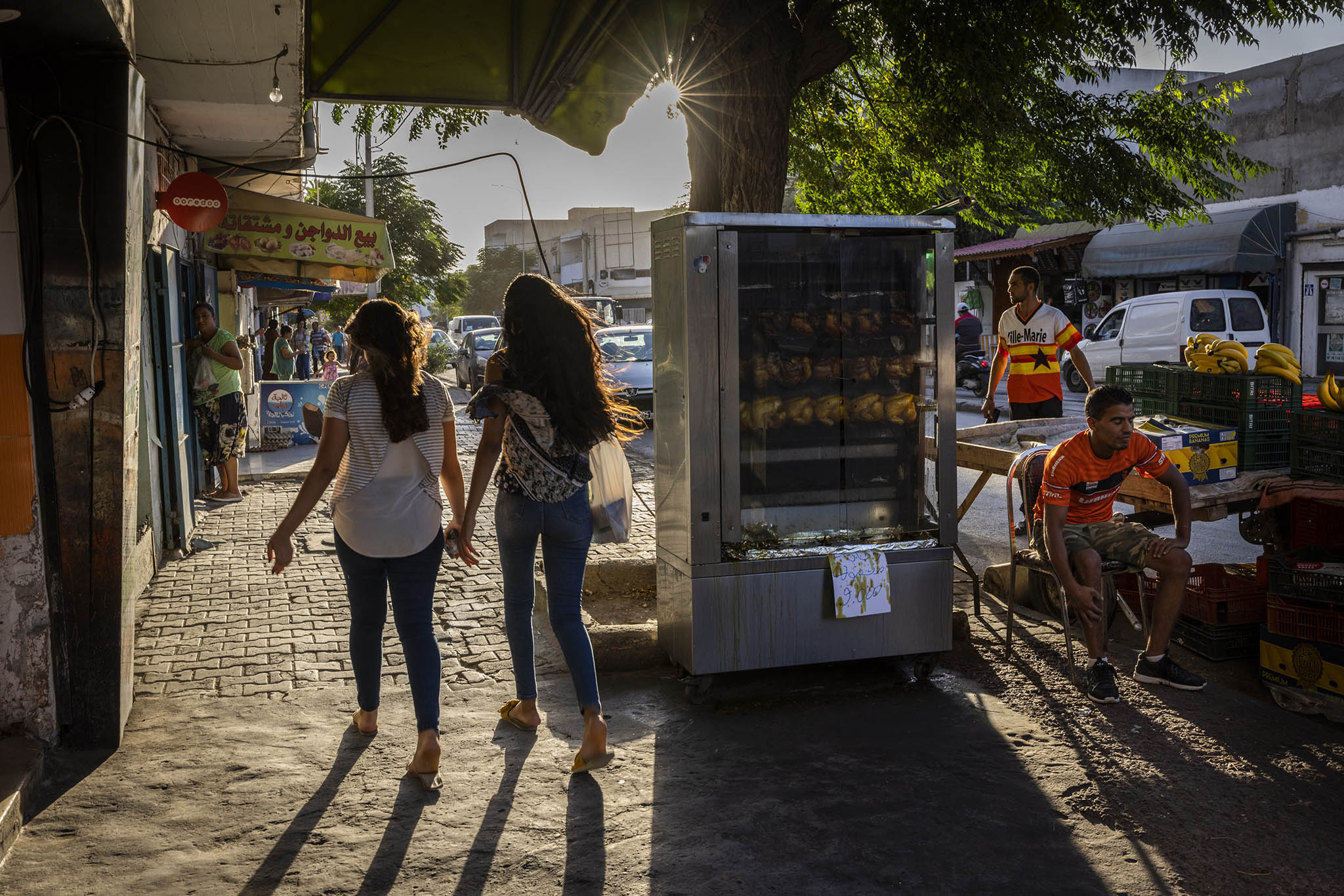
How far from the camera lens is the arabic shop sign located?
1113cm

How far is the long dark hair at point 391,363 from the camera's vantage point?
411 centimetres

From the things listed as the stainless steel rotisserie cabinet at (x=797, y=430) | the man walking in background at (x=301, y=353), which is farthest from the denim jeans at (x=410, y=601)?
the man walking in background at (x=301, y=353)

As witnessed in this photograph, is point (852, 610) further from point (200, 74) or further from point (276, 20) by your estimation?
point (200, 74)

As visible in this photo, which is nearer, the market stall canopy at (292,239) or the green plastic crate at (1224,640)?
the green plastic crate at (1224,640)

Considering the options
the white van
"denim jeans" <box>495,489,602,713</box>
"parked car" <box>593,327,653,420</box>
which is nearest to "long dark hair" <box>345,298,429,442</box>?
"denim jeans" <box>495,489,602,713</box>

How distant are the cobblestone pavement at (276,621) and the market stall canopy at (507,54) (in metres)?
3.17

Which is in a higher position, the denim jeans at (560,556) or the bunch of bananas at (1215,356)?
the bunch of bananas at (1215,356)

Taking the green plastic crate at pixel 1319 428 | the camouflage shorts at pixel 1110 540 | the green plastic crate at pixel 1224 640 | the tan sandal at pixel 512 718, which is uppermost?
the green plastic crate at pixel 1319 428

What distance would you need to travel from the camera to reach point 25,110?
13.9 ft

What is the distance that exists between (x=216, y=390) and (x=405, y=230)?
834 inches

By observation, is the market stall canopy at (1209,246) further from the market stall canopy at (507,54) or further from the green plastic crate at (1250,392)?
the market stall canopy at (507,54)

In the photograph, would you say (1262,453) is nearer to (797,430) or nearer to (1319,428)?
(1319,428)

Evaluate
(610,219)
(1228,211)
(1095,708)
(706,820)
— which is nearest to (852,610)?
(1095,708)

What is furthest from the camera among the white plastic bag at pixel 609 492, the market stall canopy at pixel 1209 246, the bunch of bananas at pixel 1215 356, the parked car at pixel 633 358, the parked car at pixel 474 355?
the parked car at pixel 474 355
